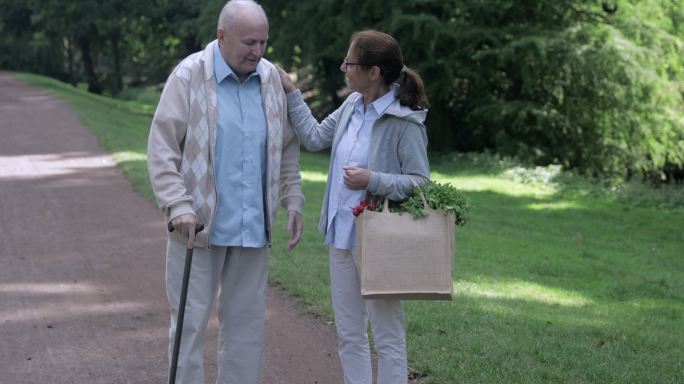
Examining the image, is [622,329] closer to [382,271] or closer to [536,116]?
[382,271]

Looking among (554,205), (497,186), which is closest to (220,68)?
(554,205)

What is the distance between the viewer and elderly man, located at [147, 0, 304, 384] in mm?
4094

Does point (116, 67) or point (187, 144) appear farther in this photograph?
point (116, 67)

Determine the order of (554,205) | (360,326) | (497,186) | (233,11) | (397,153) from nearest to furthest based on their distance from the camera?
1. (233,11)
2. (397,153)
3. (360,326)
4. (554,205)
5. (497,186)

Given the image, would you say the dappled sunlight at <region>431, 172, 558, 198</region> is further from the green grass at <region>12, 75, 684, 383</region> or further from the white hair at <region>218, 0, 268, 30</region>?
the white hair at <region>218, 0, 268, 30</region>

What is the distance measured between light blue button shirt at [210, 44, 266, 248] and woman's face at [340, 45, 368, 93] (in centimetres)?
41

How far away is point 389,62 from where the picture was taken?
13.9ft

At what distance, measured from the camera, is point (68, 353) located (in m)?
5.96

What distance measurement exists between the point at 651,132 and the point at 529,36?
11.3ft

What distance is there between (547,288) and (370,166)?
5026 mm

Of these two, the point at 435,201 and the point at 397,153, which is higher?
the point at 397,153

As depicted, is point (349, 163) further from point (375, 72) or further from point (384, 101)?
point (375, 72)

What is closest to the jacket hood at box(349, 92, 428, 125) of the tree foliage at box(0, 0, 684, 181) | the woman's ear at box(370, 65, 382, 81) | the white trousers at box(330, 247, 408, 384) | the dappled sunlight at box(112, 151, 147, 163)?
the woman's ear at box(370, 65, 382, 81)

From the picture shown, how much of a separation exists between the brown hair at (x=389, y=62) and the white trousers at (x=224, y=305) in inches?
38.1
